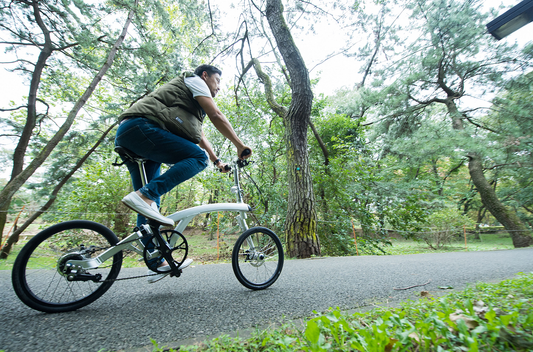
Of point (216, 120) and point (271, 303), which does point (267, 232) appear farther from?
point (216, 120)

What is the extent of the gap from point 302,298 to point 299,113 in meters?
3.56

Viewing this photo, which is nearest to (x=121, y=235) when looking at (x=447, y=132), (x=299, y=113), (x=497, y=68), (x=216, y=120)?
(x=299, y=113)

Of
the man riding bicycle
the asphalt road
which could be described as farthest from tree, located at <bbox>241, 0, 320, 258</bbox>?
the man riding bicycle

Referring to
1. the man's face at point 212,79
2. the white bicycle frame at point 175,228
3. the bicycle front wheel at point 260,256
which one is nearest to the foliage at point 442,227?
the bicycle front wheel at point 260,256

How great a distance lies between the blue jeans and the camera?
1400 mm

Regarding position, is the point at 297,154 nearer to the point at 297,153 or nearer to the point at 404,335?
the point at 297,153

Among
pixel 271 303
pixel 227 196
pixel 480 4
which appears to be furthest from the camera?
pixel 480 4

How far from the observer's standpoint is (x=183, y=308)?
4.16ft

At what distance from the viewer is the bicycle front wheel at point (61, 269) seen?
116 cm

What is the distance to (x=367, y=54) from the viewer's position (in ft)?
33.4

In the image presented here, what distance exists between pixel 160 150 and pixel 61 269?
897 mm

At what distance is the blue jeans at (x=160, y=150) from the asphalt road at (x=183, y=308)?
58 cm

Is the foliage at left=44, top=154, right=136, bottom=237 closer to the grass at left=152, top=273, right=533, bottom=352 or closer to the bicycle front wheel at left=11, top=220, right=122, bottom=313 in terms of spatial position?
the bicycle front wheel at left=11, top=220, right=122, bottom=313

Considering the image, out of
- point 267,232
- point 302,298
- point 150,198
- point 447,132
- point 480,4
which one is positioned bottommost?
point 302,298
